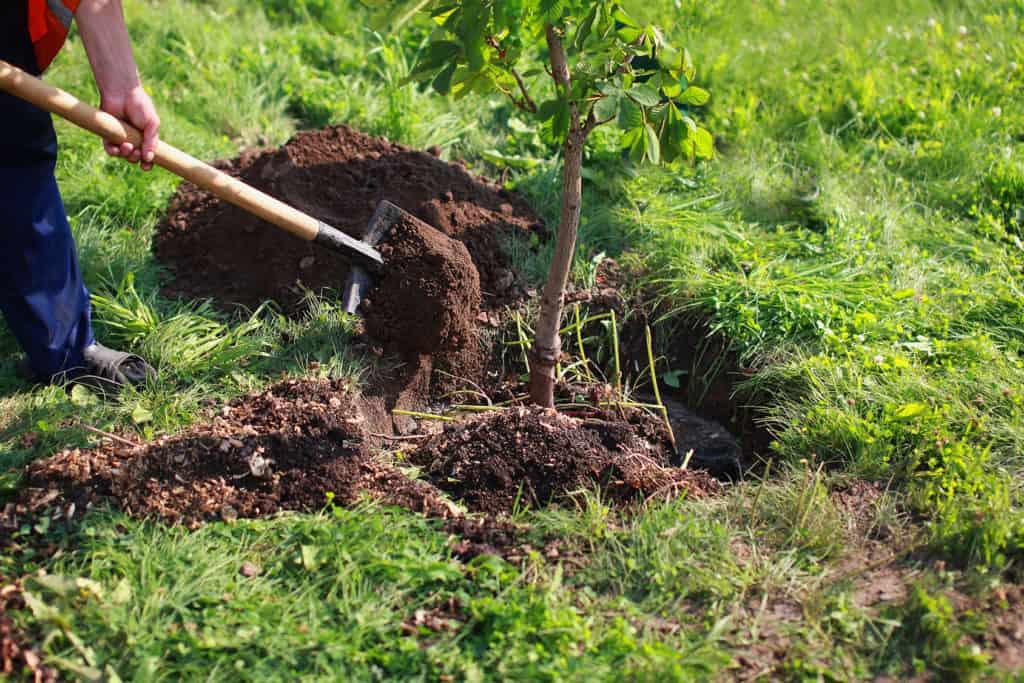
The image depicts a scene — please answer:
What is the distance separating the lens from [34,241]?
3.22 meters

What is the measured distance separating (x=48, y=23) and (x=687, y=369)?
8.93 ft

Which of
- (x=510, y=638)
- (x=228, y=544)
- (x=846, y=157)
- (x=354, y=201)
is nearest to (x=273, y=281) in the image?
(x=354, y=201)

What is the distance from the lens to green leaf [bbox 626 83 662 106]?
2.68 m

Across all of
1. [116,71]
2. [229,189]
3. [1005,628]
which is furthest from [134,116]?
[1005,628]

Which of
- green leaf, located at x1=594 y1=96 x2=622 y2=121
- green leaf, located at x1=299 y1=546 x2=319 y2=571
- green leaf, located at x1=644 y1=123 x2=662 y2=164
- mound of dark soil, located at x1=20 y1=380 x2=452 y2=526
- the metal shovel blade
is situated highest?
green leaf, located at x1=594 y1=96 x2=622 y2=121

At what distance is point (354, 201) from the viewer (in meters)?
4.01

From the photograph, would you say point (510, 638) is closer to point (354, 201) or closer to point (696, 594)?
point (696, 594)

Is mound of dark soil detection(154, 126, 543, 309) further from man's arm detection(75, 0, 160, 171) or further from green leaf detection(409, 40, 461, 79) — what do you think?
green leaf detection(409, 40, 461, 79)

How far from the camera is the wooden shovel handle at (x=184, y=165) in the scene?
2.87 meters

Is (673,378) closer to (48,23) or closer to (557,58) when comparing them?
(557,58)

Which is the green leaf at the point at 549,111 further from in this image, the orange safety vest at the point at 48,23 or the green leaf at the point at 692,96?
the orange safety vest at the point at 48,23

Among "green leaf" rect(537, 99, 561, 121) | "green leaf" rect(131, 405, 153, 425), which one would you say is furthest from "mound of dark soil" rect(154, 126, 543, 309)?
"green leaf" rect(537, 99, 561, 121)

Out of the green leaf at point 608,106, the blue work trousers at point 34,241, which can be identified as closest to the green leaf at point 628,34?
the green leaf at point 608,106

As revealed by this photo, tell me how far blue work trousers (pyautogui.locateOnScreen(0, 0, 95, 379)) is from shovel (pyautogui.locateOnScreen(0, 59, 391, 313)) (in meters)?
0.17
